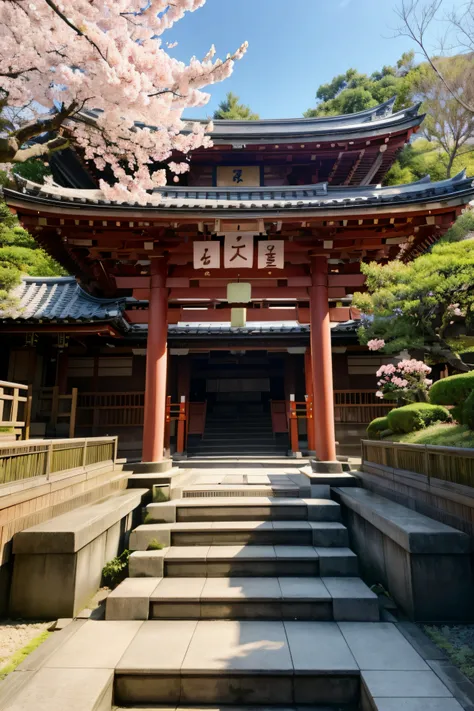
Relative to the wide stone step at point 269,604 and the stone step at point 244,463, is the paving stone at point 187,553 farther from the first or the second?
the stone step at point 244,463

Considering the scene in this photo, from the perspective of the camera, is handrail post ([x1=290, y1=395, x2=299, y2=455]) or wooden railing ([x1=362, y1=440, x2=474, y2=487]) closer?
wooden railing ([x1=362, y1=440, x2=474, y2=487])

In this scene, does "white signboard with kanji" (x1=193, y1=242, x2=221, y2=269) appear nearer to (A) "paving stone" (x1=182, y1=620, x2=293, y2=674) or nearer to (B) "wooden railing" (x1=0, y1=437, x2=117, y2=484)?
(B) "wooden railing" (x1=0, y1=437, x2=117, y2=484)

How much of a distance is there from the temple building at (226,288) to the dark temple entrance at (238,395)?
9cm

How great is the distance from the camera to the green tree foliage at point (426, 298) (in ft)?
30.6

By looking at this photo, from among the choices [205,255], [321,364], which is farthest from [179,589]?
[205,255]

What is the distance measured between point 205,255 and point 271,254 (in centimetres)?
155

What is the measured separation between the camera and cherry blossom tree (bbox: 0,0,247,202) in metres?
5.57

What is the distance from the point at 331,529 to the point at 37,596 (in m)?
4.01

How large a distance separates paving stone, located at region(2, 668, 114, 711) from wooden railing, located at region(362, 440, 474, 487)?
4312 millimetres

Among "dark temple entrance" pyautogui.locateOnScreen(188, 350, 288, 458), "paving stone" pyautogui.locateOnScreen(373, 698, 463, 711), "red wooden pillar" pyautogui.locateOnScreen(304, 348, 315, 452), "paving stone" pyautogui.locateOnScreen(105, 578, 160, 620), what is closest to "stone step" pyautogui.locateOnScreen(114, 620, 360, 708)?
"paving stone" pyautogui.locateOnScreen(373, 698, 463, 711)

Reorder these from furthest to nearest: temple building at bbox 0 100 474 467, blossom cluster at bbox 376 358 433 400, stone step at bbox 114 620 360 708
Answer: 1. blossom cluster at bbox 376 358 433 400
2. temple building at bbox 0 100 474 467
3. stone step at bbox 114 620 360 708

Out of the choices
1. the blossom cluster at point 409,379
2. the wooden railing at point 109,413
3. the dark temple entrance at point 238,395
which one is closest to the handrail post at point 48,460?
the wooden railing at point 109,413

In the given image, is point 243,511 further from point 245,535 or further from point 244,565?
point 244,565

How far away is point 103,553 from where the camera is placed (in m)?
5.55
